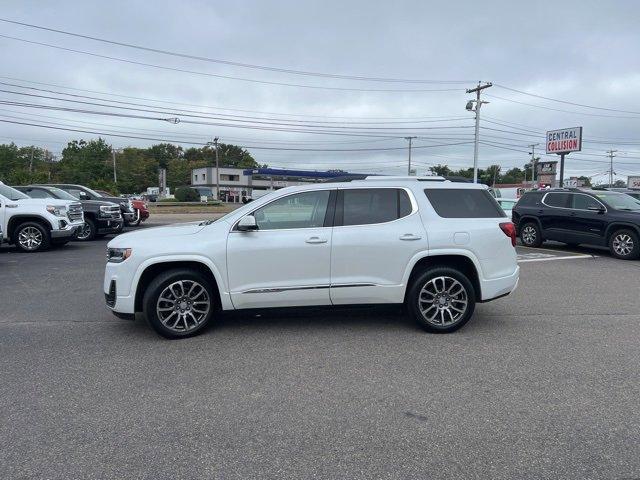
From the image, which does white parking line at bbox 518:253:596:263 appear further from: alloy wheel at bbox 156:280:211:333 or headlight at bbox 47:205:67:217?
headlight at bbox 47:205:67:217

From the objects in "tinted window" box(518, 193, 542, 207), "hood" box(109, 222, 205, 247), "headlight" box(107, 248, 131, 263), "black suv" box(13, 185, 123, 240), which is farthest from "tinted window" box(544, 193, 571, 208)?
"black suv" box(13, 185, 123, 240)

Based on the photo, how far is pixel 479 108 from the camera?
40188 millimetres

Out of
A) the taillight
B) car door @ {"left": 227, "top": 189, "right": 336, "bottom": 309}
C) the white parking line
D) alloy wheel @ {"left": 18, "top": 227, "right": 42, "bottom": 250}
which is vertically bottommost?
the white parking line

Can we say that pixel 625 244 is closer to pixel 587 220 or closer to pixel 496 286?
pixel 587 220

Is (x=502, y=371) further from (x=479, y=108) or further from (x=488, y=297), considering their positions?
(x=479, y=108)

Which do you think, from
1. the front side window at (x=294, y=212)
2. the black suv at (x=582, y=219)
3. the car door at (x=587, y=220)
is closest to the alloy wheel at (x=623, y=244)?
the black suv at (x=582, y=219)

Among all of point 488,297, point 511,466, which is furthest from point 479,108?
point 511,466

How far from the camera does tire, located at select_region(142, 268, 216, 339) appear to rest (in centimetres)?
530

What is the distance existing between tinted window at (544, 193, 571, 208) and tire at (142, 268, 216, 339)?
11.3 metres

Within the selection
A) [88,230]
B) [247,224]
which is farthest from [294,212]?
[88,230]

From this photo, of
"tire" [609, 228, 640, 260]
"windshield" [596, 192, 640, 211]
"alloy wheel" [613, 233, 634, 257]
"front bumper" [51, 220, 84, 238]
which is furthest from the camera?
"front bumper" [51, 220, 84, 238]

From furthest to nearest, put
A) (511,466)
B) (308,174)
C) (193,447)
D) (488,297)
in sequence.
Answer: (308,174)
(488,297)
(193,447)
(511,466)

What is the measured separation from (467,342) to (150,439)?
11.4 feet

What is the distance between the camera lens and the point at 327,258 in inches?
215
